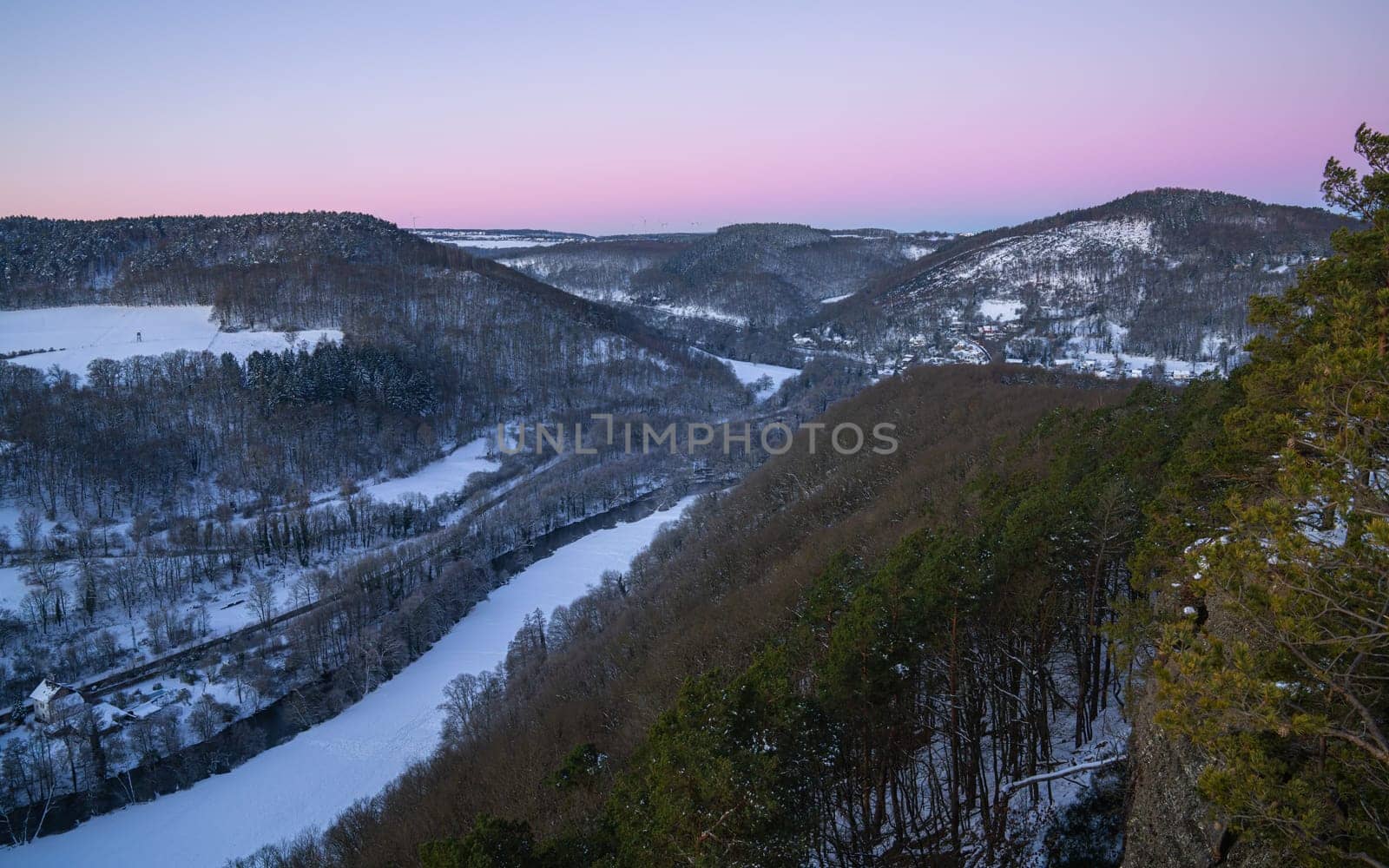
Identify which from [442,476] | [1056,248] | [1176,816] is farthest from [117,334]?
[1056,248]

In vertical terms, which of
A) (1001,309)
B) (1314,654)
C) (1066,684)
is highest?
(1001,309)

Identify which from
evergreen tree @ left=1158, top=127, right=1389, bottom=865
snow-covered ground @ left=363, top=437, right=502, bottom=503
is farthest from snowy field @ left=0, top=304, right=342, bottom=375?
evergreen tree @ left=1158, top=127, right=1389, bottom=865

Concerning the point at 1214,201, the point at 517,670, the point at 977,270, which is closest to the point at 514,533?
the point at 517,670

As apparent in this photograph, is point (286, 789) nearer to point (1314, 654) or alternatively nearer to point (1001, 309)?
point (1314, 654)

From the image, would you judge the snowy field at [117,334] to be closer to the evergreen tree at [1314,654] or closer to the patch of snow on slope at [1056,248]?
the evergreen tree at [1314,654]

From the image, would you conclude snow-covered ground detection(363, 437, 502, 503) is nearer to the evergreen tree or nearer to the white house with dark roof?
the white house with dark roof

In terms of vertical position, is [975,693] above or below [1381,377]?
below

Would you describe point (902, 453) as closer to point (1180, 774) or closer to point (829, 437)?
point (829, 437)
